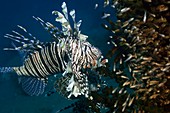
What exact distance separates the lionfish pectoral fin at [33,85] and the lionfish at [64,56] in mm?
150

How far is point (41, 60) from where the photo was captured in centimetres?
392

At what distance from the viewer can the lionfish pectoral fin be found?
14.7ft

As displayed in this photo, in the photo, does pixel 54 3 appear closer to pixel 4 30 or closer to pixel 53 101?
pixel 4 30

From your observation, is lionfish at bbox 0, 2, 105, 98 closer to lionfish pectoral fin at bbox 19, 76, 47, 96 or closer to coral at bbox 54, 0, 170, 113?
lionfish pectoral fin at bbox 19, 76, 47, 96

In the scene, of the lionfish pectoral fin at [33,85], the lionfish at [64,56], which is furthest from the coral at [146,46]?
the lionfish pectoral fin at [33,85]

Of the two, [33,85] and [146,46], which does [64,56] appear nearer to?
[33,85]

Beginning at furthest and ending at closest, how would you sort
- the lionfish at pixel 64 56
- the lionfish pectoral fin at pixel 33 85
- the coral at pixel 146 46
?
the lionfish pectoral fin at pixel 33 85 → the lionfish at pixel 64 56 → the coral at pixel 146 46

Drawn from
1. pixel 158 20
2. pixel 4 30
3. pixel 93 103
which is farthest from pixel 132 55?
pixel 4 30

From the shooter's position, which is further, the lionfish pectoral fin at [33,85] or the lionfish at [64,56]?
the lionfish pectoral fin at [33,85]

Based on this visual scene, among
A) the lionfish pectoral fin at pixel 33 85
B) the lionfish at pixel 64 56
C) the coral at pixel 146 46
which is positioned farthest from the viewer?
the lionfish pectoral fin at pixel 33 85

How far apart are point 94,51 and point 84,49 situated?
0.40ft

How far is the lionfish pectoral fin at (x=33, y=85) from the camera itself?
4492mm

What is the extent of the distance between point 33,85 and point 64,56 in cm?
112

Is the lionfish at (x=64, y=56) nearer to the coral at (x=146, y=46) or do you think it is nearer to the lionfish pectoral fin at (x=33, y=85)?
the lionfish pectoral fin at (x=33, y=85)
